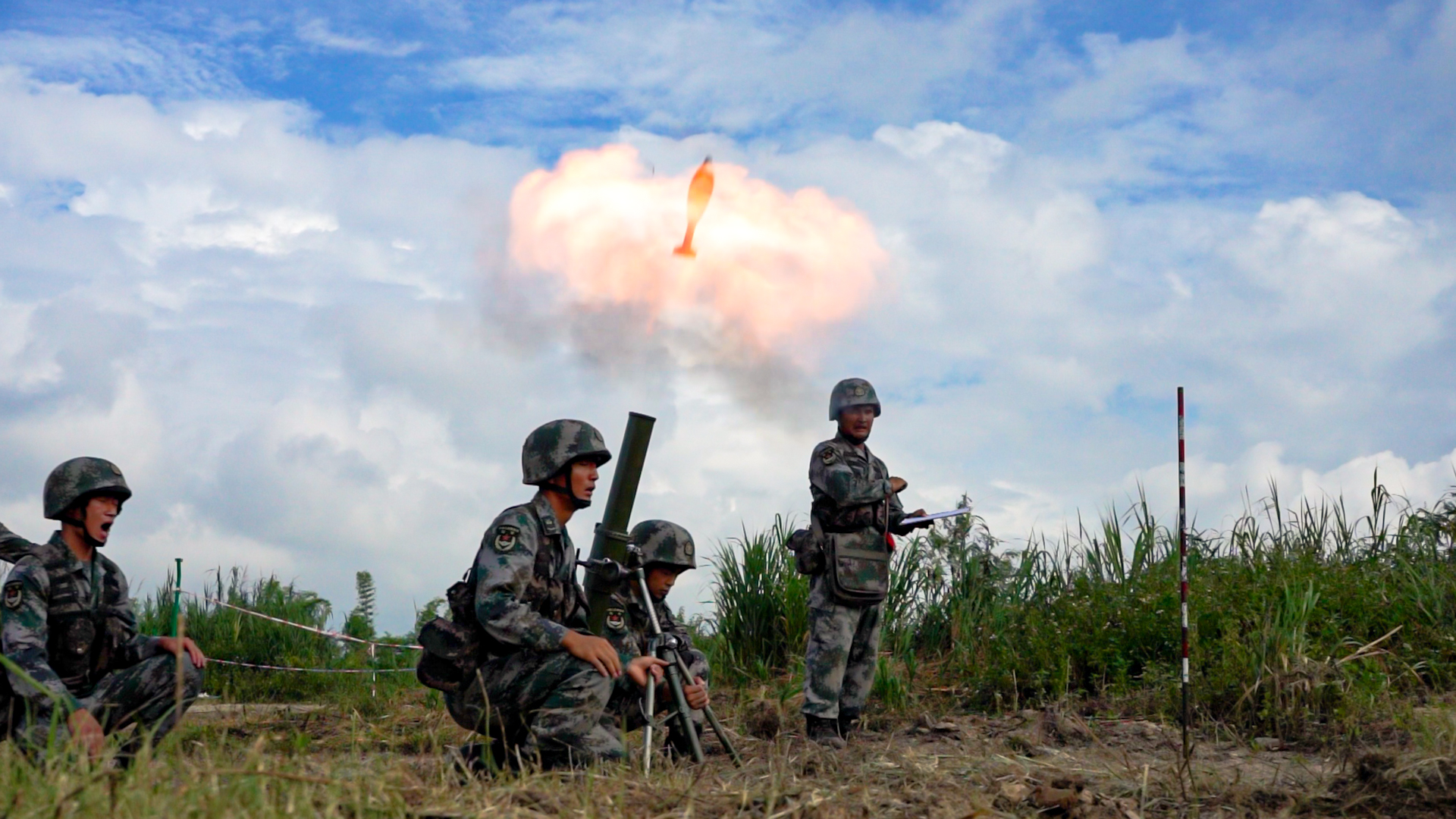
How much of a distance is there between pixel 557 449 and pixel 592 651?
1.09 meters

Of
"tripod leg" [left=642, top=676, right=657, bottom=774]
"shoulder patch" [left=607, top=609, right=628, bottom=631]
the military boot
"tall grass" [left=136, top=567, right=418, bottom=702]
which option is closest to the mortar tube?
"shoulder patch" [left=607, top=609, right=628, bottom=631]

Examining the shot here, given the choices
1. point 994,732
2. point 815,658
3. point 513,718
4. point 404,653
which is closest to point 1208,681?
point 994,732

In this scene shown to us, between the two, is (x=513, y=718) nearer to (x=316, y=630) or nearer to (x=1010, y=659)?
(x=1010, y=659)

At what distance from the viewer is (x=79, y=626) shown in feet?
20.3

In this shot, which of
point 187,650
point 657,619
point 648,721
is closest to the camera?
point 648,721

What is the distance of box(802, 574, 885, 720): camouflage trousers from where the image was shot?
323 inches

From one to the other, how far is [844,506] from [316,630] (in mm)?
5880

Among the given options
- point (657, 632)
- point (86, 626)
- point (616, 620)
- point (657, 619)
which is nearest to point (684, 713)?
point (657, 632)

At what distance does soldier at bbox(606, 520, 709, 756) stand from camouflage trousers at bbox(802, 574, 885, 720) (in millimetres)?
760

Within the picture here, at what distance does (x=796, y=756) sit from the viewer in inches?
284

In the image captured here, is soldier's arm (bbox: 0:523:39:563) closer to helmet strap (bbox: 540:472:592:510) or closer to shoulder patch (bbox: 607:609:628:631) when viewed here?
helmet strap (bbox: 540:472:592:510)

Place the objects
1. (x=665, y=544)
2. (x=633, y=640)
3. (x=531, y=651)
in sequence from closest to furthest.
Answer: (x=531, y=651) < (x=633, y=640) < (x=665, y=544)

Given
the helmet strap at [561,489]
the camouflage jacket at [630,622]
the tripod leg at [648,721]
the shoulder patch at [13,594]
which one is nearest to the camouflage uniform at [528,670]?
the tripod leg at [648,721]

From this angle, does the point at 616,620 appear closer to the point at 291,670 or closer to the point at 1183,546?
the point at 1183,546
